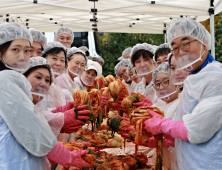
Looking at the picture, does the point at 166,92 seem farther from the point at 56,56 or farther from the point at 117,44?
the point at 117,44

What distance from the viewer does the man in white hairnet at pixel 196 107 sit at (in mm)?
2041

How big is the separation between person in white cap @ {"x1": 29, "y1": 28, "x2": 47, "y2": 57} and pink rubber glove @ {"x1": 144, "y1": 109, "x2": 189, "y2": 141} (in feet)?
7.74

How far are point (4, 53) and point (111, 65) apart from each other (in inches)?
642

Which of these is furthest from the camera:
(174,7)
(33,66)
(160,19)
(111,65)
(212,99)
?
(111,65)

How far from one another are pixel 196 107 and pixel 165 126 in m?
0.42

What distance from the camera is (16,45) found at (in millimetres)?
2297

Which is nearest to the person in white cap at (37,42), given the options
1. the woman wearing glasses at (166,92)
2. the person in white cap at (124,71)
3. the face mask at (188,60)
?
Result: the woman wearing glasses at (166,92)

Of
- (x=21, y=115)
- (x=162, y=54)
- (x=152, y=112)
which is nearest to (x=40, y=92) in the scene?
(x=21, y=115)

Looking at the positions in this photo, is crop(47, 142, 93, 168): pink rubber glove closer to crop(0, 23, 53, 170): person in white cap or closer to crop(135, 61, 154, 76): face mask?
crop(0, 23, 53, 170): person in white cap

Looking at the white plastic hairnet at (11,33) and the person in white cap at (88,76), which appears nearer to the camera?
the white plastic hairnet at (11,33)

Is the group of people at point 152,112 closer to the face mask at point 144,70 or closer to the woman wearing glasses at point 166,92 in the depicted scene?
the woman wearing glasses at point 166,92

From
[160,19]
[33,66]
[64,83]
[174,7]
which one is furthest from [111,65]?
[33,66]

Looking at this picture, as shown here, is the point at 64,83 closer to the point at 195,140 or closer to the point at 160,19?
the point at 195,140

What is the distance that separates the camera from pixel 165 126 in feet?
7.74
